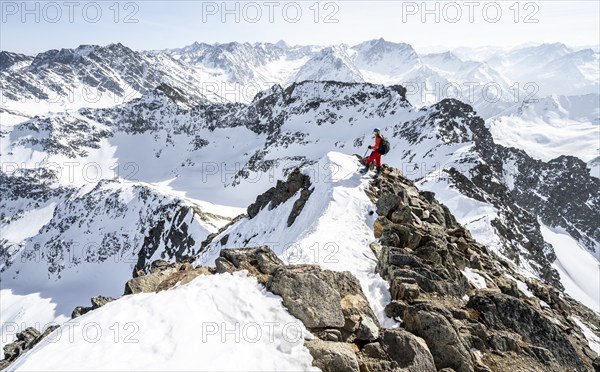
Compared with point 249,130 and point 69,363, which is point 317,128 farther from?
point 69,363

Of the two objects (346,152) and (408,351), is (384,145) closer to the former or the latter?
(408,351)

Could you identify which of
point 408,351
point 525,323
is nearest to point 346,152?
point 525,323

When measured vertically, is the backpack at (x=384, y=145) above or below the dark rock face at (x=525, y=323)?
above

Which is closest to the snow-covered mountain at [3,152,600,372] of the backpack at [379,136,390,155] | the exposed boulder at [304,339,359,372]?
the exposed boulder at [304,339,359,372]

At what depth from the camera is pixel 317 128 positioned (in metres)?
144

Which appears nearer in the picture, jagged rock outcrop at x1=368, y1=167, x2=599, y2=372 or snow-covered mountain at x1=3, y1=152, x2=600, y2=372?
snow-covered mountain at x1=3, y1=152, x2=600, y2=372

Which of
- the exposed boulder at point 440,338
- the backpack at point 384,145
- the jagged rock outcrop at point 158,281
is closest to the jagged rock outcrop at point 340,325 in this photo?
the exposed boulder at point 440,338

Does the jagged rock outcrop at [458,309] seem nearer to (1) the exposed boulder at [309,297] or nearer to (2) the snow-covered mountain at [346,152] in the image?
(1) the exposed boulder at [309,297]

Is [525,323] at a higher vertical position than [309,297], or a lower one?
lower

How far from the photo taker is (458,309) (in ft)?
40.4

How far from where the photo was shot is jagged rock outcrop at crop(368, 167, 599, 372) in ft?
33.4

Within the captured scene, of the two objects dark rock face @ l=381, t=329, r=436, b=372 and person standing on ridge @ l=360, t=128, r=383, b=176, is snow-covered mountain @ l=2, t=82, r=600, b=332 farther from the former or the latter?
dark rock face @ l=381, t=329, r=436, b=372

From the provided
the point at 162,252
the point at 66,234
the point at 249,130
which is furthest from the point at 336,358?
the point at 249,130

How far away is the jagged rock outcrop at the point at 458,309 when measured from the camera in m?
10.2
